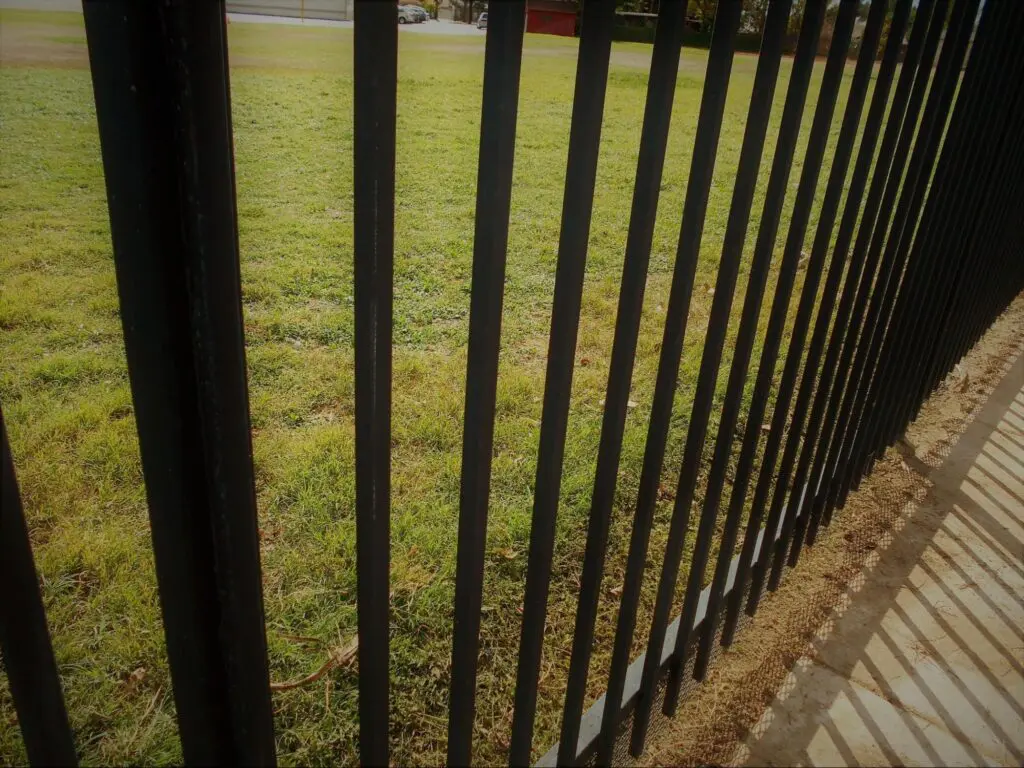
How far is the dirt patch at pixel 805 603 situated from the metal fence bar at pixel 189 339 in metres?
1.50

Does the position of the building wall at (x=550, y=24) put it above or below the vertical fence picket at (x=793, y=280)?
above

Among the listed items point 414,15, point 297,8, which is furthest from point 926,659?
point 414,15

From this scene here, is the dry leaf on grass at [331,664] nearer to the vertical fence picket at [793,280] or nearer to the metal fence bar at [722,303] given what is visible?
the metal fence bar at [722,303]

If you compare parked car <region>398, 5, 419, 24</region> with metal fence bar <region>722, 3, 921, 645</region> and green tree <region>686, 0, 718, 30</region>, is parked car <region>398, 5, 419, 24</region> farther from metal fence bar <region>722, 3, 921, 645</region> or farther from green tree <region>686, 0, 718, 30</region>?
metal fence bar <region>722, 3, 921, 645</region>

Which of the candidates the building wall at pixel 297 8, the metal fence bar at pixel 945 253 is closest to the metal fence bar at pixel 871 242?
the metal fence bar at pixel 945 253

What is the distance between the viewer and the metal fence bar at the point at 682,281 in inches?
53.5

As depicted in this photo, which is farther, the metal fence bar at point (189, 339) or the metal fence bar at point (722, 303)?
the metal fence bar at point (722, 303)

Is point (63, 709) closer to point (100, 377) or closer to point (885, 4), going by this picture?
point (885, 4)

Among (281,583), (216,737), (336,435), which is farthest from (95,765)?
(336,435)

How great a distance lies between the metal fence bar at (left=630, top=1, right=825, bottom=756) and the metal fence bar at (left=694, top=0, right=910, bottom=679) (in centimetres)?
16

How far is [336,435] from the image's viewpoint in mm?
3555

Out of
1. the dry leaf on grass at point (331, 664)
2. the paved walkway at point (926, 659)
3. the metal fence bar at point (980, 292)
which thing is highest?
the metal fence bar at point (980, 292)

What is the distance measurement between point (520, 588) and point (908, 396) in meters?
2.39

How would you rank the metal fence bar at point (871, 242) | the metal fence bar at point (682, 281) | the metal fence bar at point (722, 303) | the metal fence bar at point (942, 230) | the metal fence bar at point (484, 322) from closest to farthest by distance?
the metal fence bar at point (484, 322), the metal fence bar at point (682, 281), the metal fence bar at point (722, 303), the metal fence bar at point (871, 242), the metal fence bar at point (942, 230)
